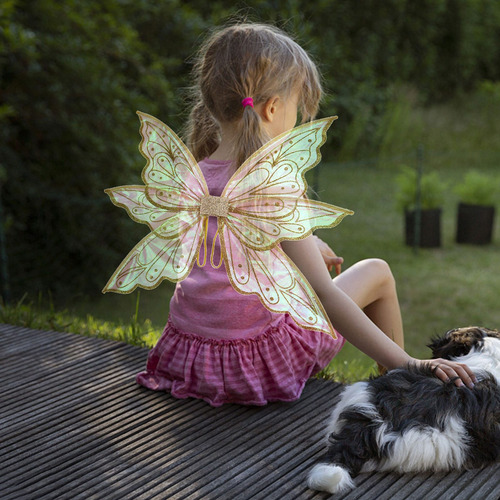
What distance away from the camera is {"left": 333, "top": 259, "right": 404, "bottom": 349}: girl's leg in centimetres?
232

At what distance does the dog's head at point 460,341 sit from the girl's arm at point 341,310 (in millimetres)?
151

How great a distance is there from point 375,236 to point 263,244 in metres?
5.38

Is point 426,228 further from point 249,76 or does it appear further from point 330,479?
point 330,479

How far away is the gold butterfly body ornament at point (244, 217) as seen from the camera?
1.87 metres

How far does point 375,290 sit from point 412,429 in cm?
80

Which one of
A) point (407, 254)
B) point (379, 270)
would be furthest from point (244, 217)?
point (407, 254)

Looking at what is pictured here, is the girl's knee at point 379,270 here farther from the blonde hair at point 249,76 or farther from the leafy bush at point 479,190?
the leafy bush at point 479,190

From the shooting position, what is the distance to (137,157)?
5.02 m

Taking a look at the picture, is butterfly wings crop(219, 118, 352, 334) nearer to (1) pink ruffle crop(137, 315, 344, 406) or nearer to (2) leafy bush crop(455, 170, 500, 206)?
(1) pink ruffle crop(137, 315, 344, 406)

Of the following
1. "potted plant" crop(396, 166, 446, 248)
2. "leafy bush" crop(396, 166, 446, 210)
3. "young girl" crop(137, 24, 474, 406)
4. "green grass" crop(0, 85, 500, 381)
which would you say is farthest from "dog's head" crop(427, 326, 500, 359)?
"leafy bush" crop(396, 166, 446, 210)

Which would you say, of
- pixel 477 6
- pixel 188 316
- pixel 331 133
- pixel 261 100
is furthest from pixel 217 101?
pixel 477 6

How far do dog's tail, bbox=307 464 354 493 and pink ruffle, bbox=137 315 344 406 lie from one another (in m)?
0.52

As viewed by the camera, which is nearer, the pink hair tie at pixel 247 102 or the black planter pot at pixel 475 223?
the pink hair tie at pixel 247 102

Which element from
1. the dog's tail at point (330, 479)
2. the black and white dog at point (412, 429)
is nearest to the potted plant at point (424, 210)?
the black and white dog at point (412, 429)
